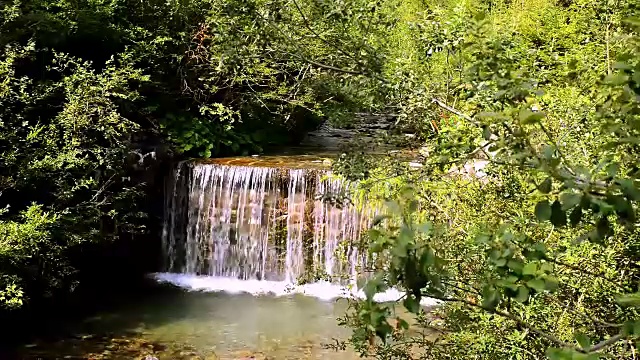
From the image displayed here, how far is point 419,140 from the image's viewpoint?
3.18 metres

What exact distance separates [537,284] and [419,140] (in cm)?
202

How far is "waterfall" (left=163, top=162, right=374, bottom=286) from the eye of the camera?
8375mm

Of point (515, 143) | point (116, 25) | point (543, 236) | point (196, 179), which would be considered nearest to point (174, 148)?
point (196, 179)

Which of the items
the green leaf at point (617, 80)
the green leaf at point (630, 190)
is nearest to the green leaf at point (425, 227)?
the green leaf at point (630, 190)

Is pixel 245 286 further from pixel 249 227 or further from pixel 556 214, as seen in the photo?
pixel 556 214

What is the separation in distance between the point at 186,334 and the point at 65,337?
3.84 feet

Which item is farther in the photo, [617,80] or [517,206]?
[517,206]

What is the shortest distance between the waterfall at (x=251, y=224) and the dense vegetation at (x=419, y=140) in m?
0.64

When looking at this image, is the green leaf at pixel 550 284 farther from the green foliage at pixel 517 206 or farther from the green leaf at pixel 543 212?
the green leaf at pixel 543 212

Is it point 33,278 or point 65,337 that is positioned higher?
point 33,278

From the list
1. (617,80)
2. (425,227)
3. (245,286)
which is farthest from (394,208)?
(245,286)

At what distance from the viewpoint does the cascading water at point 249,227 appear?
8336mm

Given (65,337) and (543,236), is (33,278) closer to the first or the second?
(65,337)

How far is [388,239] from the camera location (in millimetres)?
1182
